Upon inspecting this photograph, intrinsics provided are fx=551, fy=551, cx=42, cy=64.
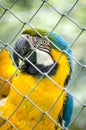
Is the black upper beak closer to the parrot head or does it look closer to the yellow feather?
the parrot head

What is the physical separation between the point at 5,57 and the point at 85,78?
2.41 feet

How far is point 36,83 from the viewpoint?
2854 millimetres

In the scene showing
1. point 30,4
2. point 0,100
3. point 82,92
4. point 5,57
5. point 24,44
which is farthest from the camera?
point 30,4

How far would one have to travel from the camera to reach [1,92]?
3.18 meters

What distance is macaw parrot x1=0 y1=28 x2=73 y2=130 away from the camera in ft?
9.32

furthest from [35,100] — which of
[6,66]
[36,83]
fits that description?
[6,66]

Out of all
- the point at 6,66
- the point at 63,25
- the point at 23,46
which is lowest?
the point at 6,66

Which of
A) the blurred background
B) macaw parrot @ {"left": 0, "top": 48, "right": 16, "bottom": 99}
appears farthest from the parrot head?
the blurred background

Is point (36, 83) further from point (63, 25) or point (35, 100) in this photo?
point (63, 25)

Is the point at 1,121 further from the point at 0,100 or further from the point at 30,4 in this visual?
the point at 30,4

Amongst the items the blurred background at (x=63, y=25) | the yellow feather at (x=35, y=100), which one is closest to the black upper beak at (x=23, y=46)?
the yellow feather at (x=35, y=100)

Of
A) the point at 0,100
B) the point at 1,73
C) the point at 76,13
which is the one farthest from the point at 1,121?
the point at 76,13

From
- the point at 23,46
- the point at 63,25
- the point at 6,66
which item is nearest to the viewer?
the point at 23,46

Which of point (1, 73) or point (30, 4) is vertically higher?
point (30, 4)
